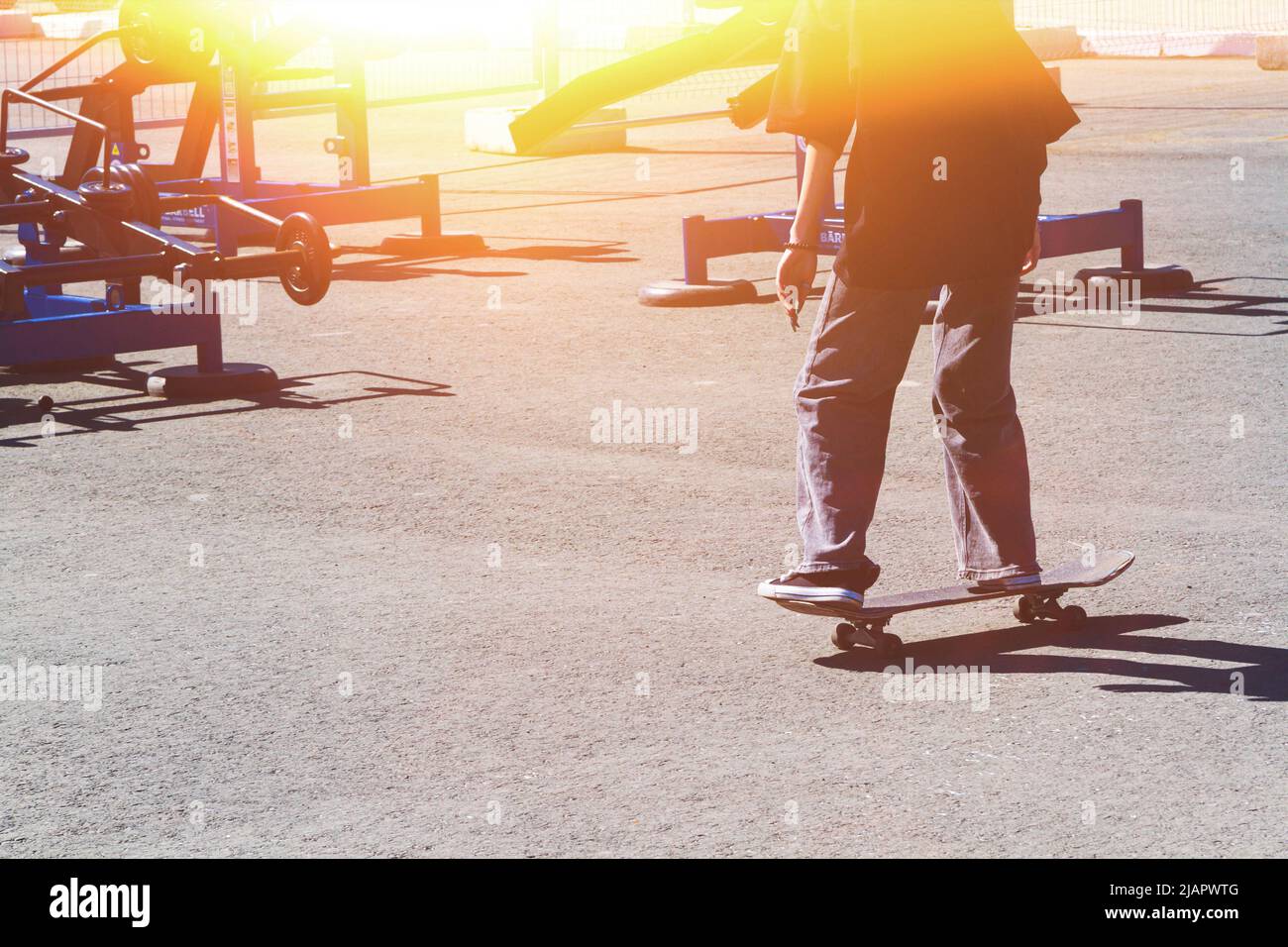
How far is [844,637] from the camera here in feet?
15.5

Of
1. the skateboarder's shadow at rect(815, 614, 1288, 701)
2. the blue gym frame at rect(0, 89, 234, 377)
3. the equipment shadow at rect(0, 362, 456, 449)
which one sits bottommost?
the skateboarder's shadow at rect(815, 614, 1288, 701)

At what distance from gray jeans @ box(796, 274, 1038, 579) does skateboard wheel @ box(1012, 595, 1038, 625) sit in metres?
0.15

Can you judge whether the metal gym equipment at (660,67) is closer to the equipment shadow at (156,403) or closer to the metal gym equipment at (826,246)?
the metal gym equipment at (826,246)

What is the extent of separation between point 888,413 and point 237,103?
29.1 feet

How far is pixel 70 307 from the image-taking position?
9164 mm

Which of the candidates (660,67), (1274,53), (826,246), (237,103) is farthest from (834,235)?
(1274,53)

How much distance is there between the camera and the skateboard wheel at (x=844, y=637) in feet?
15.4

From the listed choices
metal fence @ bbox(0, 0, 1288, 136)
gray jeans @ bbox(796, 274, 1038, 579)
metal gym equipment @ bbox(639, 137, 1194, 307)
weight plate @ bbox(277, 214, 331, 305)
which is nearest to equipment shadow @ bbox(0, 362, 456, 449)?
weight plate @ bbox(277, 214, 331, 305)

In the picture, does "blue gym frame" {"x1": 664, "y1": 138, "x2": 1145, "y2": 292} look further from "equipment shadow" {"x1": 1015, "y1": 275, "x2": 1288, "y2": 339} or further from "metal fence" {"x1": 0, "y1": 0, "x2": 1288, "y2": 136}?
"metal fence" {"x1": 0, "y1": 0, "x2": 1288, "y2": 136}

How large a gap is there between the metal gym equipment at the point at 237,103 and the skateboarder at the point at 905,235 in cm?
809

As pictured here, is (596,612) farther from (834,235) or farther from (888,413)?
(834,235)

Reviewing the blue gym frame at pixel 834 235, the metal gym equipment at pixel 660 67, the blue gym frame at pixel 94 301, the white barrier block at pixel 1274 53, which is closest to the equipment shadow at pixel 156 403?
the blue gym frame at pixel 94 301

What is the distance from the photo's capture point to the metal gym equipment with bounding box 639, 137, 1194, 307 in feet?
32.4

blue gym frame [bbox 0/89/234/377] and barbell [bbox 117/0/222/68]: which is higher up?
barbell [bbox 117/0/222/68]
